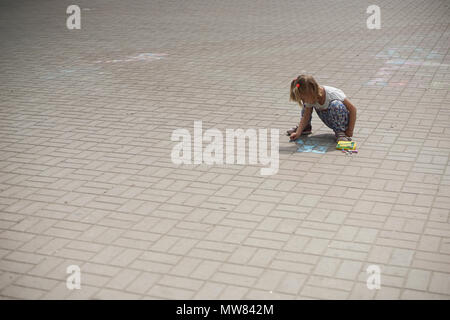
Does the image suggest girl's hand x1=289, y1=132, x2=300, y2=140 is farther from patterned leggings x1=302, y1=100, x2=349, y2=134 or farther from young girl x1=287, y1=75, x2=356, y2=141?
patterned leggings x1=302, y1=100, x2=349, y2=134

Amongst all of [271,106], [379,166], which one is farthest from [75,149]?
[379,166]

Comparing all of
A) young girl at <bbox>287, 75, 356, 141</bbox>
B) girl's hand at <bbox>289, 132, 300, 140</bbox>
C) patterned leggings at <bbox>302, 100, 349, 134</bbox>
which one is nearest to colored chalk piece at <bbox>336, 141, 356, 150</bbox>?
young girl at <bbox>287, 75, 356, 141</bbox>

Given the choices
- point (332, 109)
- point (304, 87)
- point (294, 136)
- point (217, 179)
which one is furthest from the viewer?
point (294, 136)

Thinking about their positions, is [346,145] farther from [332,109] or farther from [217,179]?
[217,179]

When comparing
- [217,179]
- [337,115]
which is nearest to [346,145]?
[337,115]

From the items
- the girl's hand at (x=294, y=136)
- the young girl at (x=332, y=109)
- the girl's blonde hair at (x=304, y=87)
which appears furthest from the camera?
the girl's hand at (x=294, y=136)

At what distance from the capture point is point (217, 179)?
618cm

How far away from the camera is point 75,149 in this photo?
7152 mm

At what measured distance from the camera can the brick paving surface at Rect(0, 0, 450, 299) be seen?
4.45 meters

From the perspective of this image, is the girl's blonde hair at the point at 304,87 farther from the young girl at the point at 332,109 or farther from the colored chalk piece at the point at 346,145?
the colored chalk piece at the point at 346,145

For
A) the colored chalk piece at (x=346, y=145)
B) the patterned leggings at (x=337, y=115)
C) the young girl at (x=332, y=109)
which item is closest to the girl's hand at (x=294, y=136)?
the young girl at (x=332, y=109)

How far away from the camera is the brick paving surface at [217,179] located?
4449 millimetres

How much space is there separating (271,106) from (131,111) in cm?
204
